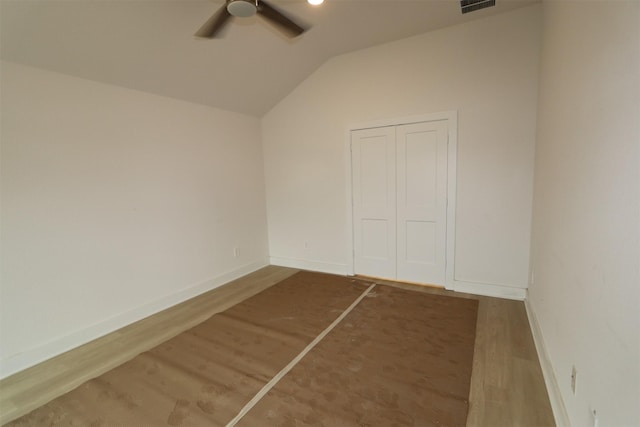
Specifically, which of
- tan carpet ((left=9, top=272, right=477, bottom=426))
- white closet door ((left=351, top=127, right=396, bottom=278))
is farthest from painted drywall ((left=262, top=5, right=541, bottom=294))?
tan carpet ((left=9, top=272, right=477, bottom=426))

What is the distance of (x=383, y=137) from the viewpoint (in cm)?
363

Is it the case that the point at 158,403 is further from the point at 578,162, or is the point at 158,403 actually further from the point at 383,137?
the point at 383,137

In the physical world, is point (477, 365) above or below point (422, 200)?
below

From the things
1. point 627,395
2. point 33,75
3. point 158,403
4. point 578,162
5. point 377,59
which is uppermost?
point 377,59

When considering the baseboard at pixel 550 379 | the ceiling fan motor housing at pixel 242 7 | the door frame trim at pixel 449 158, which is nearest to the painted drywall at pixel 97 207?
the ceiling fan motor housing at pixel 242 7

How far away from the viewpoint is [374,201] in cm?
379

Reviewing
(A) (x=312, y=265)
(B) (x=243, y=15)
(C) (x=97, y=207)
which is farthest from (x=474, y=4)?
(C) (x=97, y=207)

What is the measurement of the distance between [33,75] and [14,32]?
36cm

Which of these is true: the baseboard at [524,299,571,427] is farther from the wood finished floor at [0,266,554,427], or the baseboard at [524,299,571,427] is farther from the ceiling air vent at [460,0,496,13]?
the ceiling air vent at [460,0,496,13]

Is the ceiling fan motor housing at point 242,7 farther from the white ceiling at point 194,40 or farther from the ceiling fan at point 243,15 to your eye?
the white ceiling at point 194,40

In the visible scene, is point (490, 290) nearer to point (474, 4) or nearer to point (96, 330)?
point (474, 4)

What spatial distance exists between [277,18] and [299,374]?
2627 mm

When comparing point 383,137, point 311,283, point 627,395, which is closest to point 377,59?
point 383,137

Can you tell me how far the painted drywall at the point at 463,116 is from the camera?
2.92m
